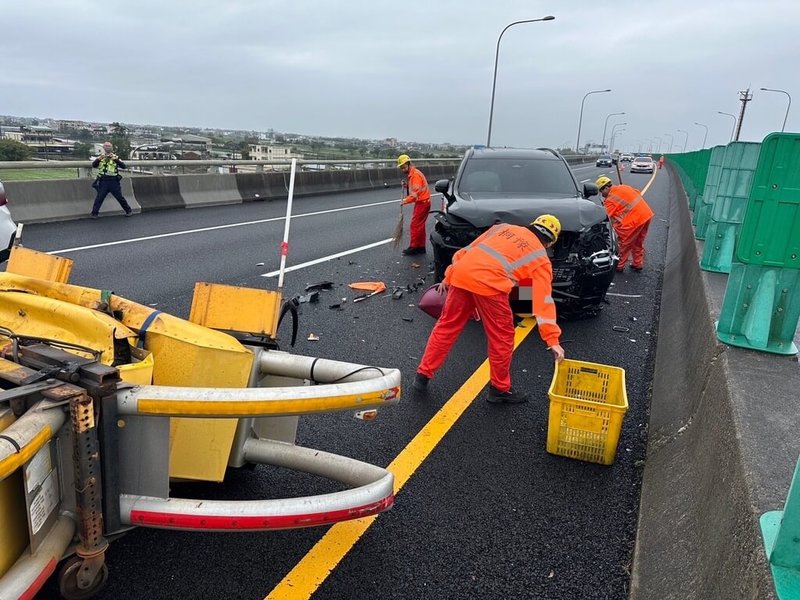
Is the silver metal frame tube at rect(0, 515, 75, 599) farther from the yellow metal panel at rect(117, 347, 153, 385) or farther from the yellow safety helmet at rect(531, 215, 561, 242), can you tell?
the yellow safety helmet at rect(531, 215, 561, 242)

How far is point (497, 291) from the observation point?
162 inches

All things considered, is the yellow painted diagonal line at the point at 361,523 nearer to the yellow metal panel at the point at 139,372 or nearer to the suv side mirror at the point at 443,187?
the yellow metal panel at the point at 139,372

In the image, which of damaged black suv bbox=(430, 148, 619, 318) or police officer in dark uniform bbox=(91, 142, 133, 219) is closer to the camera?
damaged black suv bbox=(430, 148, 619, 318)

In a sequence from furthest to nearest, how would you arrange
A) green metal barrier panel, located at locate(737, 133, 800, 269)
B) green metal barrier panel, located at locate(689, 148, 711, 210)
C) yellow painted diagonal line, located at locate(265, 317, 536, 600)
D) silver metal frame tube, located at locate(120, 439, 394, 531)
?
green metal barrier panel, located at locate(689, 148, 711, 210), green metal barrier panel, located at locate(737, 133, 800, 269), yellow painted diagonal line, located at locate(265, 317, 536, 600), silver metal frame tube, located at locate(120, 439, 394, 531)

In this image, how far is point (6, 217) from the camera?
5.21 meters

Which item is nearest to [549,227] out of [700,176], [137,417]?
[137,417]

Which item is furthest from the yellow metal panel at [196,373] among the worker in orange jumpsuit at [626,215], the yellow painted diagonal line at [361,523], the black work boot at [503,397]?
the worker in orange jumpsuit at [626,215]

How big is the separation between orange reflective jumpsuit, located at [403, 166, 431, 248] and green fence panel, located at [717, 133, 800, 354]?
676 cm

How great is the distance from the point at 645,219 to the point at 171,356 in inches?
302

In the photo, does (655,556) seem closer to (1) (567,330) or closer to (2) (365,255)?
(1) (567,330)

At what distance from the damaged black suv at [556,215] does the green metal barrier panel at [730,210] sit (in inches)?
36.0

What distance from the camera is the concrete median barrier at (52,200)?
11.1 meters

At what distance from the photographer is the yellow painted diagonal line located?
2455 mm

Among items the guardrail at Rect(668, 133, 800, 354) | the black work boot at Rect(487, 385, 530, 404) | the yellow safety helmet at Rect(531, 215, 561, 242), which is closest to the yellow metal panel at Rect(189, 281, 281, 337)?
the black work boot at Rect(487, 385, 530, 404)
